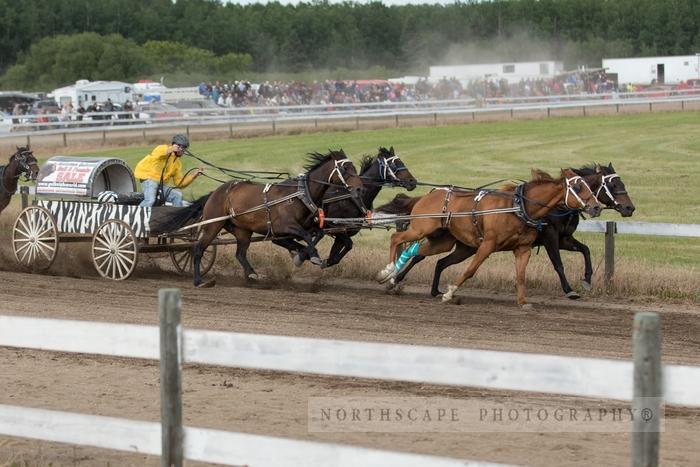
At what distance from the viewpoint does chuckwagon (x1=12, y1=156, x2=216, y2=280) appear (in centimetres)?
1407

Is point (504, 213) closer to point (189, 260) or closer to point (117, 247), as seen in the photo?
point (117, 247)

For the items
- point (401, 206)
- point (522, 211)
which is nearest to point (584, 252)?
point (522, 211)

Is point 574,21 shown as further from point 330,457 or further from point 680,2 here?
point 330,457

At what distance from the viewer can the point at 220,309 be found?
1152 cm

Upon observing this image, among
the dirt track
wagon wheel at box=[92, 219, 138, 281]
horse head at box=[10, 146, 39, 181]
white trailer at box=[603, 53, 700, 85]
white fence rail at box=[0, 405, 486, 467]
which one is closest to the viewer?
white fence rail at box=[0, 405, 486, 467]

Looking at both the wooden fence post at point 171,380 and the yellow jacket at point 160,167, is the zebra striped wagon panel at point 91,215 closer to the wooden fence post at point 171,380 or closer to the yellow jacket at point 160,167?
the yellow jacket at point 160,167

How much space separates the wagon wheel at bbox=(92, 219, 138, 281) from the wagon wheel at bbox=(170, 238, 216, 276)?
85 cm

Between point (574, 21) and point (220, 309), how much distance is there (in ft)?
320

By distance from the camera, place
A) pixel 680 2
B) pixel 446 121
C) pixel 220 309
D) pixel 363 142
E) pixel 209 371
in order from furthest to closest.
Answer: pixel 680 2, pixel 446 121, pixel 363 142, pixel 220 309, pixel 209 371

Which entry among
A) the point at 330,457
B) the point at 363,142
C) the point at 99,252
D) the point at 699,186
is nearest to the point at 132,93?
the point at 363,142

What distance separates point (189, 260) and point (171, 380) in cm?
1062

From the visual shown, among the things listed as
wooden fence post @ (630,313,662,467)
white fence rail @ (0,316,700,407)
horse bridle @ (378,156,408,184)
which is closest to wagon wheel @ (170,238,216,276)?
horse bridle @ (378,156,408,184)

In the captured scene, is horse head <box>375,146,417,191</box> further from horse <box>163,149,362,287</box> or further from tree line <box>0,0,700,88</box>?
tree line <box>0,0,700,88</box>

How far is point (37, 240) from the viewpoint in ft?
48.9
